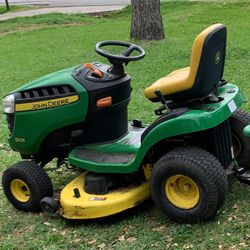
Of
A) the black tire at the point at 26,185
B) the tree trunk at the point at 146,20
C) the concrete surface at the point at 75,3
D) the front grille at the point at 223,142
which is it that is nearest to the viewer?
the front grille at the point at 223,142

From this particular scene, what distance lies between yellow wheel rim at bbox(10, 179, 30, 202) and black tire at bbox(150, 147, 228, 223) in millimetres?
1096

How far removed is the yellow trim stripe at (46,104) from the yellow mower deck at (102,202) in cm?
65

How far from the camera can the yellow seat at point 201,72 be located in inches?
135

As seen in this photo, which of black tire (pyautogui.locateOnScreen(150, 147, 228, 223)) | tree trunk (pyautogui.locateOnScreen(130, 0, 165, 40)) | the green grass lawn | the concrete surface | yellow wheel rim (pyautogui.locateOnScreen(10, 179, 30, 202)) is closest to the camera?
black tire (pyautogui.locateOnScreen(150, 147, 228, 223))

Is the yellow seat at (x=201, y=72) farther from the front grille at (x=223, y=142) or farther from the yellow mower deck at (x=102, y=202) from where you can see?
the yellow mower deck at (x=102, y=202)

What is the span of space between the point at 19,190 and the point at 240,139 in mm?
1717

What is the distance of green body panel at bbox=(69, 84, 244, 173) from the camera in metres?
3.43

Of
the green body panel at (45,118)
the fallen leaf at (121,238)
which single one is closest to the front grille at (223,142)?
the fallen leaf at (121,238)

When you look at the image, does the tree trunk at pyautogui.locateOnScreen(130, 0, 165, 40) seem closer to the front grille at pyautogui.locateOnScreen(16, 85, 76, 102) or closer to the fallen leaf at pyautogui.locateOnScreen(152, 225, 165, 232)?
the front grille at pyautogui.locateOnScreen(16, 85, 76, 102)

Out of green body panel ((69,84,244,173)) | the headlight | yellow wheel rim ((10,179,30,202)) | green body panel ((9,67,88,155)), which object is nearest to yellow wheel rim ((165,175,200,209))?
green body panel ((69,84,244,173))

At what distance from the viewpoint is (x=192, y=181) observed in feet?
11.5

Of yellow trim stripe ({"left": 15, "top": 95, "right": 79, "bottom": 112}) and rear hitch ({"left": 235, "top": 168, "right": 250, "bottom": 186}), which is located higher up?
yellow trim stripe ({"left": 15, "top": 95, "right": 79, "bottom": 112})

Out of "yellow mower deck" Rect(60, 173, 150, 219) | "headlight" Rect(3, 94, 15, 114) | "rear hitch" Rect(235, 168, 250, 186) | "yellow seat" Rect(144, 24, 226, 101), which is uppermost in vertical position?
"yellow seat" Rect(144, 24, 226, 101)

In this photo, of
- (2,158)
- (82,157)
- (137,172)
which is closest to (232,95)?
(137,172)
